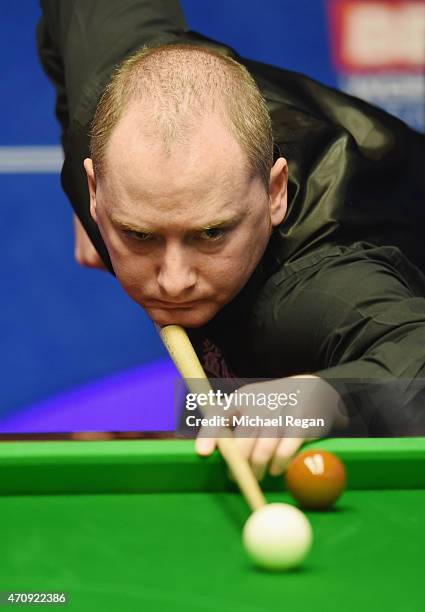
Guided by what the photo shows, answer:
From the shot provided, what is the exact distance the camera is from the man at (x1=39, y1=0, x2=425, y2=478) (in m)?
2.11

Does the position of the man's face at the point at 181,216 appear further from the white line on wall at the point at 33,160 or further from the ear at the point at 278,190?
the white line on wall at the point at 33,160

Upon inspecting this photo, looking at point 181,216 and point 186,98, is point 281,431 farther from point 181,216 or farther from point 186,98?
point 186,98

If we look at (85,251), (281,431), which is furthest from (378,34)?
(281,431)

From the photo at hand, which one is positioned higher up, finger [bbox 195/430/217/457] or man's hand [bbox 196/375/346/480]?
finger [bbox 195/430/217/457]

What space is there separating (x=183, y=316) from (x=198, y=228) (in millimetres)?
261

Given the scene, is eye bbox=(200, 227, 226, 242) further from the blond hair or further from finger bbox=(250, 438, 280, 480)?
finger bbox=(250, 438, 280, 480)

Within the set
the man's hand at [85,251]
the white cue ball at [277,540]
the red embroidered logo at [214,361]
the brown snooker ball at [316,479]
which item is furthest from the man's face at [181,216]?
the man's hand at [85,251]

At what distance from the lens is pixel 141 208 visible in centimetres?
213

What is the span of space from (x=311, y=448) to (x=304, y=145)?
1095 millimetres

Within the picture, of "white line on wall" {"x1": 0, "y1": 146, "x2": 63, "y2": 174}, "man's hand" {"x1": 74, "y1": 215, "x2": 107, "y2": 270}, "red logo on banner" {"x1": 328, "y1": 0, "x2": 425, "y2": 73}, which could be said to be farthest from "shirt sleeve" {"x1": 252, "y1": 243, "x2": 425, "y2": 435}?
"white line on wall" {"x1": 0, "y1": 146, "x2": 63, "y2": 174}

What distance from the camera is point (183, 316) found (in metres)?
2.31

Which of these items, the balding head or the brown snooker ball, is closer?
the brown snooker ball

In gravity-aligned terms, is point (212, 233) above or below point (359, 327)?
above

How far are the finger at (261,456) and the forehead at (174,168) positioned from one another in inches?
22.9
